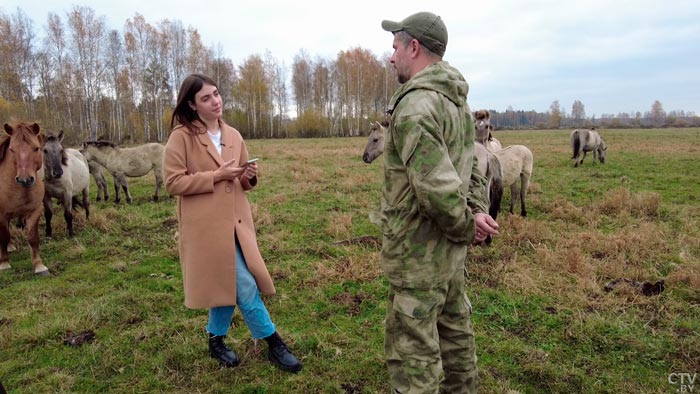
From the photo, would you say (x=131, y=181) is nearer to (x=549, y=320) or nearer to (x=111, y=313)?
(x=111, y=313)

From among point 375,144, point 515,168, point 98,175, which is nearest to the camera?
point 375,144

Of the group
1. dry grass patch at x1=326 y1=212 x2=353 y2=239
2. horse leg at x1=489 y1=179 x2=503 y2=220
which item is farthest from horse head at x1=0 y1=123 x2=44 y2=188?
horse leg at x1=489 y1=179 x2=503 y2=220

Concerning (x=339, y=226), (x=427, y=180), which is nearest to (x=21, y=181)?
(x=339, y=226)

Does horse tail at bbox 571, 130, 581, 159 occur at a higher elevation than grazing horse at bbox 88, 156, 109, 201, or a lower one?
higher

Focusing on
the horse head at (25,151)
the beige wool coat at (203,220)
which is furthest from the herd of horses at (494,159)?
the horse head at (25,151)

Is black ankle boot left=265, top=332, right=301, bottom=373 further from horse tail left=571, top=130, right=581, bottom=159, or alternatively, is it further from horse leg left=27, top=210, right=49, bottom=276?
horse tail left=571, top=130, right=581, bottom=159

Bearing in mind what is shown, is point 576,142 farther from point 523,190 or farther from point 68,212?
point 68,212

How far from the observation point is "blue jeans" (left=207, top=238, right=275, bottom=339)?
2.78 metres

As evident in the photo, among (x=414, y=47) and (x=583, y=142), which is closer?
(x=414, y=47)

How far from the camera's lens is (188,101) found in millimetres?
2695

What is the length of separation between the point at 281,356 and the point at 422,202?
204cm

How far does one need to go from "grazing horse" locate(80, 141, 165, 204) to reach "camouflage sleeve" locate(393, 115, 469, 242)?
385 inches

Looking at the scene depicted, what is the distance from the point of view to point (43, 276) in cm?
523

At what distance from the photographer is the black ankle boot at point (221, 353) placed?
3.13 m
